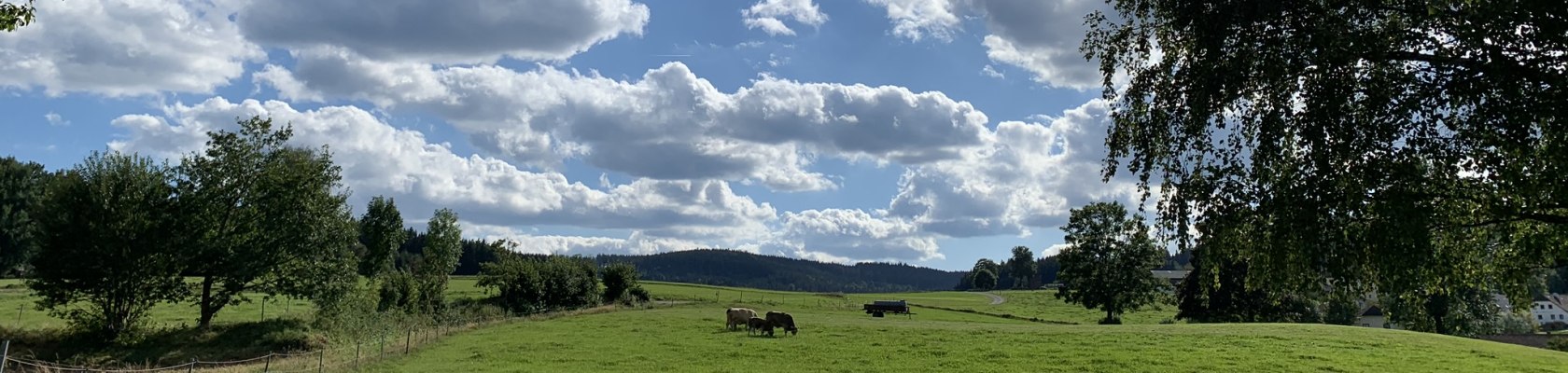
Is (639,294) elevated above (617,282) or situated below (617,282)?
below

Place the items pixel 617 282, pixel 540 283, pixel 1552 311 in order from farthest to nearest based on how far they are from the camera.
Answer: pixel 1552 311 → pixel 617 282 → pixel 540 283

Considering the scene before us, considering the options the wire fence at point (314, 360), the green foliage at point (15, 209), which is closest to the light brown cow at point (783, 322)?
the wire fence at point (314, 360)

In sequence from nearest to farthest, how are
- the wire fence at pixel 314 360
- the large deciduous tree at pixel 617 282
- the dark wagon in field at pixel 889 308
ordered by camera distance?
1. the wire fence at pixel 314 360
2. the dark wagon in field at pixel 889 308
3. the large deciduous tree at pixel 617 282

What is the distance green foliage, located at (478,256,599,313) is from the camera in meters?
71.6

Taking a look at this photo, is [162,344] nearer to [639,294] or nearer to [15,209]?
[639,294]

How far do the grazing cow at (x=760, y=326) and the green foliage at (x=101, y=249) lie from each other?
29869 millimetres

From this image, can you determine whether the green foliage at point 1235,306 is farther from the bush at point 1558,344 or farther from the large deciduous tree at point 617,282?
the large deciduous tree at point 617,282

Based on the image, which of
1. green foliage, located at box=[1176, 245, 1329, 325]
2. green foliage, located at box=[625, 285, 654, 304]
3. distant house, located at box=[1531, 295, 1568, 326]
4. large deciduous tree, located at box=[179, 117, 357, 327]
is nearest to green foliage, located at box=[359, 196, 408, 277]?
large deciduous tree, located at box=[179, 117, 357, 327]

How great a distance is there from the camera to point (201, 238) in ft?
141

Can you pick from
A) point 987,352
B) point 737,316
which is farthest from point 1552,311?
point 987,352

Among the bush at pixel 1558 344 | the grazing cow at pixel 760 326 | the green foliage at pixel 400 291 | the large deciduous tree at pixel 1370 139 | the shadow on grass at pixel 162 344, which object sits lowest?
the shadow on grass at pixel 162 344

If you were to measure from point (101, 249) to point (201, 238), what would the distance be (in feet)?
14.1

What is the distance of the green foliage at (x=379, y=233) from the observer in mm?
65688

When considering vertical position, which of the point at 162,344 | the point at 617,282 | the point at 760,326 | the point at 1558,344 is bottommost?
the point at 162,344
